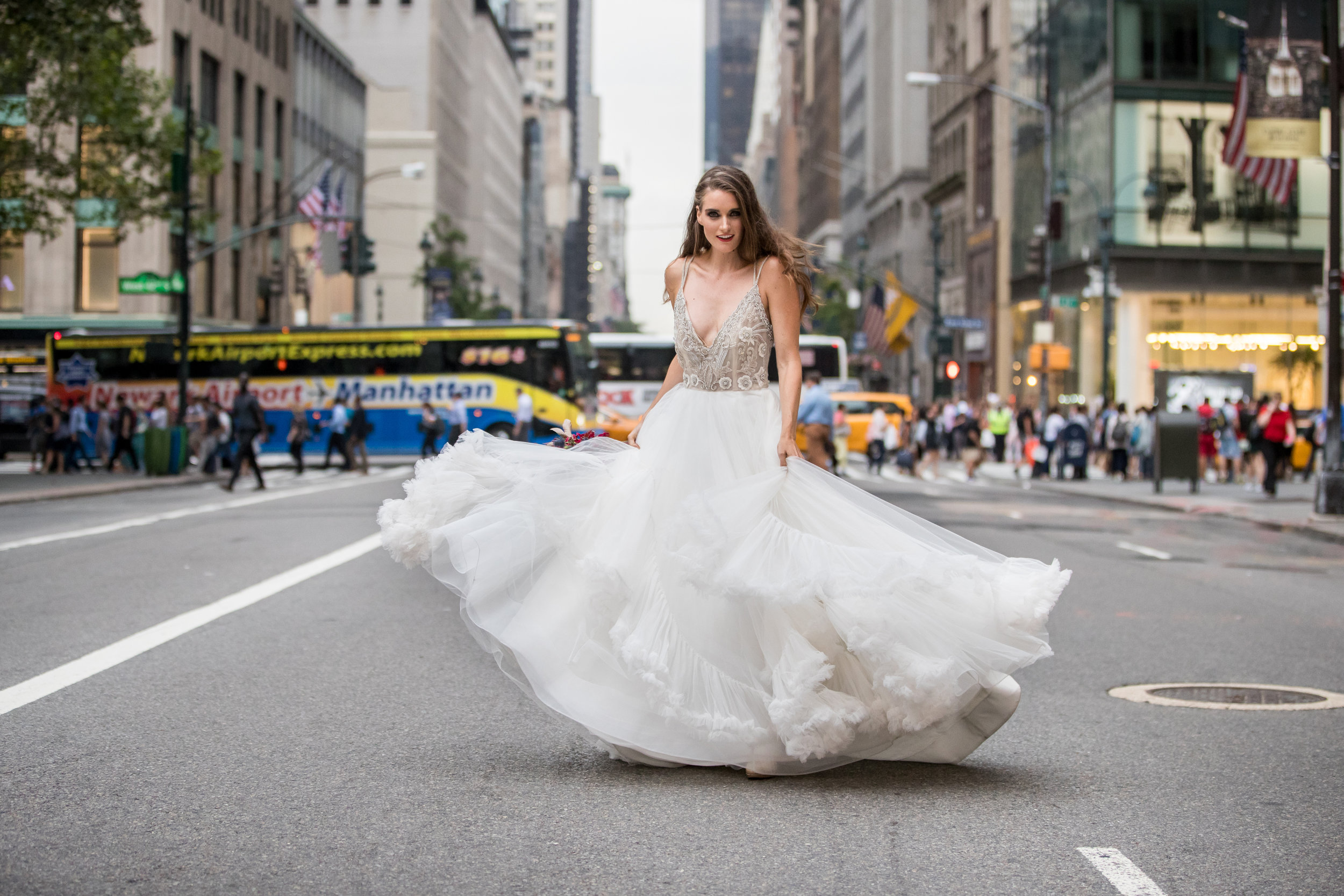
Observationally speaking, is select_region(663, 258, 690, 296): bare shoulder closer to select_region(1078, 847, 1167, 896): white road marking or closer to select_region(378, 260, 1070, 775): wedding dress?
select_region(378, 260, 1070, 775): wedding dress

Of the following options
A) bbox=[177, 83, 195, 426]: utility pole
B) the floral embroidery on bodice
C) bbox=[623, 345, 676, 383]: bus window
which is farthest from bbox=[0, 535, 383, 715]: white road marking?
bbox=[623, 345, 676, 383]: bus window

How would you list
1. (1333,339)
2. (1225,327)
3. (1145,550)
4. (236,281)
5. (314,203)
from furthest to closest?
1. (236,281)
2. (314,203)
3. (1225,327)
4. (1333,339)
5. (1145,550)

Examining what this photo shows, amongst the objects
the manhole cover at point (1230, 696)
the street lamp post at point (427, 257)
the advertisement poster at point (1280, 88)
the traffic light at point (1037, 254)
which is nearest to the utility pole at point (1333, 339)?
the advertisement poster at point (1280, 88)

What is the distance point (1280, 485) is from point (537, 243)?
494ft

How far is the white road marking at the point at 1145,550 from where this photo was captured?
1531 cm

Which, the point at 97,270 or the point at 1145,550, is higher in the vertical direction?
the point at 97,270

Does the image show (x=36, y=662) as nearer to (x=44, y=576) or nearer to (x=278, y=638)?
(x=278, y=638)

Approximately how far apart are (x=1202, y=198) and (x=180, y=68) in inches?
1321

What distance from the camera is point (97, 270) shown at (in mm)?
48781

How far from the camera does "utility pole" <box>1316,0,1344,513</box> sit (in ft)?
67.1

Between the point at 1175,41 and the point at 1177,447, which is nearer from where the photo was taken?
the point at 1177,447

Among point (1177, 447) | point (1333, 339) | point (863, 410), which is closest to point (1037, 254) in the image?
point (1177, 447)

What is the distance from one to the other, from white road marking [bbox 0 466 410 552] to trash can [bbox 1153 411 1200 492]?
1464cm

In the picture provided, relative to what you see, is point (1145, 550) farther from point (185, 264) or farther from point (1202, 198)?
point (1202, 198)
